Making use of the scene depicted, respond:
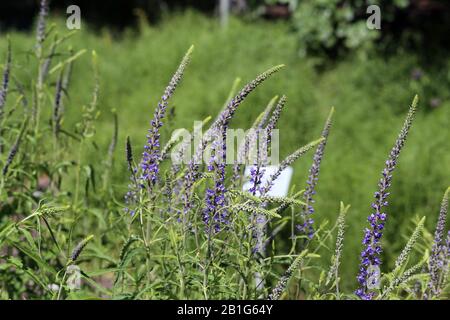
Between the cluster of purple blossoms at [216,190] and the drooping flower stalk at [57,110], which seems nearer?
the cluster of purple blossoms at [216,190]

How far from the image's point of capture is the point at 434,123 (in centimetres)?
839

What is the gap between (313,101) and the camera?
933 cm

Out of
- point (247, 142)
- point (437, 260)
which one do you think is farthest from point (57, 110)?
point (437, 260)

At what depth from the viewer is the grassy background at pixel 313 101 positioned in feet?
19.7

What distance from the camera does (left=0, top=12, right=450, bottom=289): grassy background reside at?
19.7 ft

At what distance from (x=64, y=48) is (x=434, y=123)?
5.97 meters

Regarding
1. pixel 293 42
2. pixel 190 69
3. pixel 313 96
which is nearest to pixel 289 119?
pixel 313 96

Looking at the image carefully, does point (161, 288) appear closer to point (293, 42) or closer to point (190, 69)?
point (190, 69)

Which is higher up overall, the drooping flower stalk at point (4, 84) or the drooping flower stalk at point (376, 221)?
the drooping flower stalk at point (4, 84)

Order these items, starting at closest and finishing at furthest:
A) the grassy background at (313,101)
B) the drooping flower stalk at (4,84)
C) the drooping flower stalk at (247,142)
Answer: the drooping flower stalk at (247,142), the drooping flower stalk at (4,84), the grassy background at (313,101)

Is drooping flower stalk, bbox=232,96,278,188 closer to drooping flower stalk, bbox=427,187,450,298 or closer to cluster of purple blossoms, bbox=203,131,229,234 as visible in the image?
cluster of purple blossoms, bbox=203,131,229,234

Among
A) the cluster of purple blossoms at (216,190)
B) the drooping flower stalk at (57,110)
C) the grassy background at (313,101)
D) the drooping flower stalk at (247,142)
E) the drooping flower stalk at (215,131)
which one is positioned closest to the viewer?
the drooping flower stalk at (215,131)

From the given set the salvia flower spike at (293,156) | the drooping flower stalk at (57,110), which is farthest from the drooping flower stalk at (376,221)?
the drooping flower stalk at (57,110)

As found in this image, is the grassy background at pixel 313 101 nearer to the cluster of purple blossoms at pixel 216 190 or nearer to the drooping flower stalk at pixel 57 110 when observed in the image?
the drooping flower stalk at pixel 57 110
